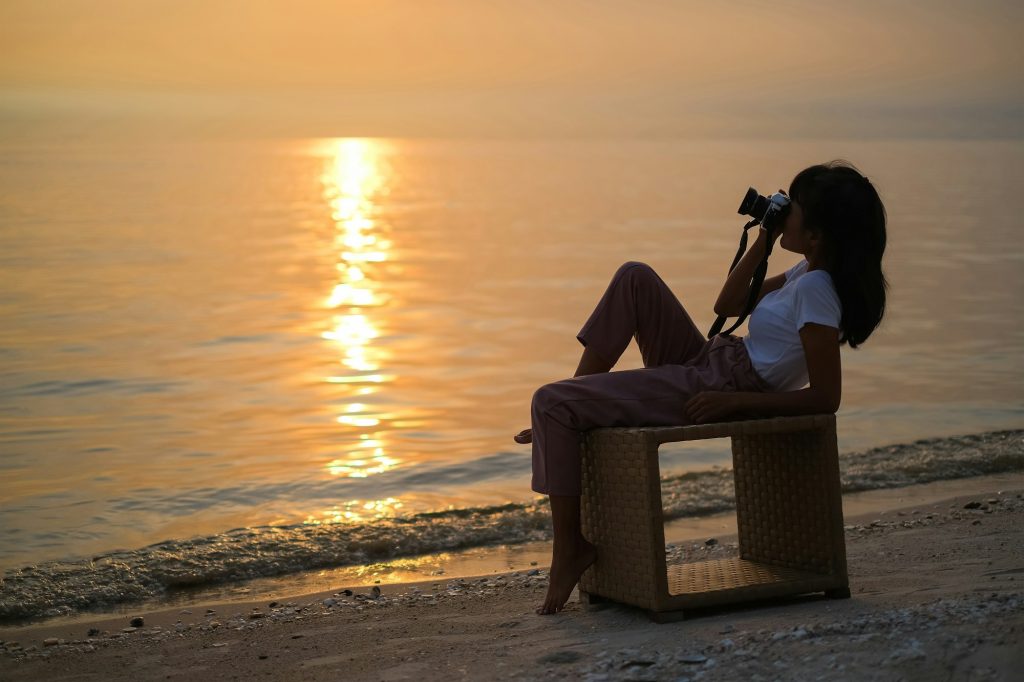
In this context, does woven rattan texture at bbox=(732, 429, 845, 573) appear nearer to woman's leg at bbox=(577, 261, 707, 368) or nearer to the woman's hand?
the woman's hand

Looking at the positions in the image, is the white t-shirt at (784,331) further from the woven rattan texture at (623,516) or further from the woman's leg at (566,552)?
the woman's leg at (566,552)

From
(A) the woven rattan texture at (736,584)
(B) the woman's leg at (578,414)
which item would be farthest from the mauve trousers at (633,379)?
(A) the woven rattan texture at (736,584)

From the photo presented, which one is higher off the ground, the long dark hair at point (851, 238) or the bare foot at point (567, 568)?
the long dark hair at point (851, 238)

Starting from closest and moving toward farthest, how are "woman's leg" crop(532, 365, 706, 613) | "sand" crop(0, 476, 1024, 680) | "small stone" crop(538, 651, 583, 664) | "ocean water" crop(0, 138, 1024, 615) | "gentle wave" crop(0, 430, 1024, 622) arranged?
"sand" crop(0, 476, 1024, 680) → "small stone" crop(538, 651, 583, 664) → "woman's leg" crop(532, 365, 706, 613) → "gentle wave" crop(0, 430, 1024, 622) → "ocean water" crop(0, 138, 1024, 615)

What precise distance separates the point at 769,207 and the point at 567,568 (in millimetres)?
1315

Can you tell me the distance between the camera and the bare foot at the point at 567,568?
3.90m

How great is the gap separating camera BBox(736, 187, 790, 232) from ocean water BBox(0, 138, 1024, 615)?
2.69 meters

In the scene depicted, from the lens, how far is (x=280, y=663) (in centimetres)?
385

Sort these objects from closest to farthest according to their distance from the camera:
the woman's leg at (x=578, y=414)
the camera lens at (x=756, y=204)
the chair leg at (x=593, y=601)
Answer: the woman's leg at (x=578, y=414) → the camera lens at (x=756, y=204) → the chair leg at (x=593, y=601)

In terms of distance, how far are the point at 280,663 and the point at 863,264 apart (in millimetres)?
2190

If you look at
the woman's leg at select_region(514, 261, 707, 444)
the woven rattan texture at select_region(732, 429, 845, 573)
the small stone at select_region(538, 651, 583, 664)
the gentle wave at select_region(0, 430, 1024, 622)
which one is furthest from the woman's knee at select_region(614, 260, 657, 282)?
the gentle wave at select_region(0, 430, 1024, 622)

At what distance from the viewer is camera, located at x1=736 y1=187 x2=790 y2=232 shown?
385 cm

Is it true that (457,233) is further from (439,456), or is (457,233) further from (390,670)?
(390,670)

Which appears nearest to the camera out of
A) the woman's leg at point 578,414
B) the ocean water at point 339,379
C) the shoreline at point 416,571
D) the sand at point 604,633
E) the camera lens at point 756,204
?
the sand at point 604,633
